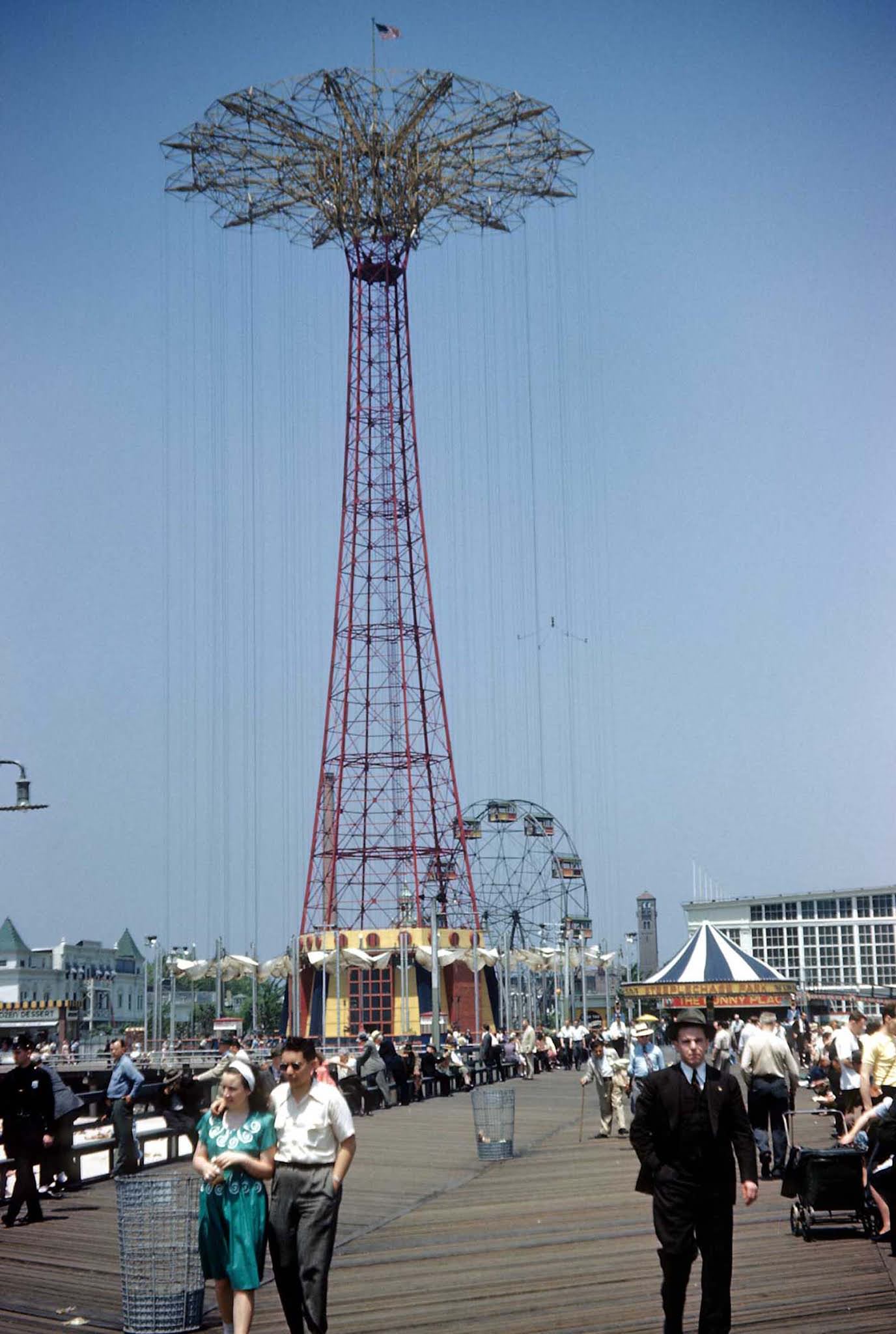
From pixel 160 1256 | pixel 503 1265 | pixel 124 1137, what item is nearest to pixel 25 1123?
pixel 124 1137

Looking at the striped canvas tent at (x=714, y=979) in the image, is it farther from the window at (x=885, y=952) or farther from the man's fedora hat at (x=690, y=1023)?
the window at (x=885, y=952)

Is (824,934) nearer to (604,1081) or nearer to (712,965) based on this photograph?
(712,965)

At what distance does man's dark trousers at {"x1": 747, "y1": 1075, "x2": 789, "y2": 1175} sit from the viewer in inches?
616

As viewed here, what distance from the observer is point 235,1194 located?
26.9ft

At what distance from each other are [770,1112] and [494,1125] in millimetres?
4632

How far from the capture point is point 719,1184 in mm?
8047

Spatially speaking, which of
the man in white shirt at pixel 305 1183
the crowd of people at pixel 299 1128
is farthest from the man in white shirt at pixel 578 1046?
the man in white shirt at pixel 305 1183

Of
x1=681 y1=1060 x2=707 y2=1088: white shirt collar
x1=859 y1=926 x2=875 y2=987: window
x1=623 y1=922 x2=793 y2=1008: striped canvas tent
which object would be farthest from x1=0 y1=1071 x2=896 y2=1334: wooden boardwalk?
x1=859 y1=926 x2=875 y2=987: window

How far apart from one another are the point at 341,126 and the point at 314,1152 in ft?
160

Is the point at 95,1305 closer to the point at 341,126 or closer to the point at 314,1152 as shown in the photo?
the point at 314,1152

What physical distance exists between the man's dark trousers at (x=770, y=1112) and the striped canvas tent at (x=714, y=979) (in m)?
44.1

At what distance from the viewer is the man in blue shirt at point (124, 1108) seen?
16891 mm

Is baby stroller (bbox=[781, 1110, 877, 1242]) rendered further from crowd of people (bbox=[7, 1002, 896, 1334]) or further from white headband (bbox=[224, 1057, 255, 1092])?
white headband (bbox=[224, 1057, 255, 1092])

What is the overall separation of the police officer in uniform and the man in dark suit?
771 cm
